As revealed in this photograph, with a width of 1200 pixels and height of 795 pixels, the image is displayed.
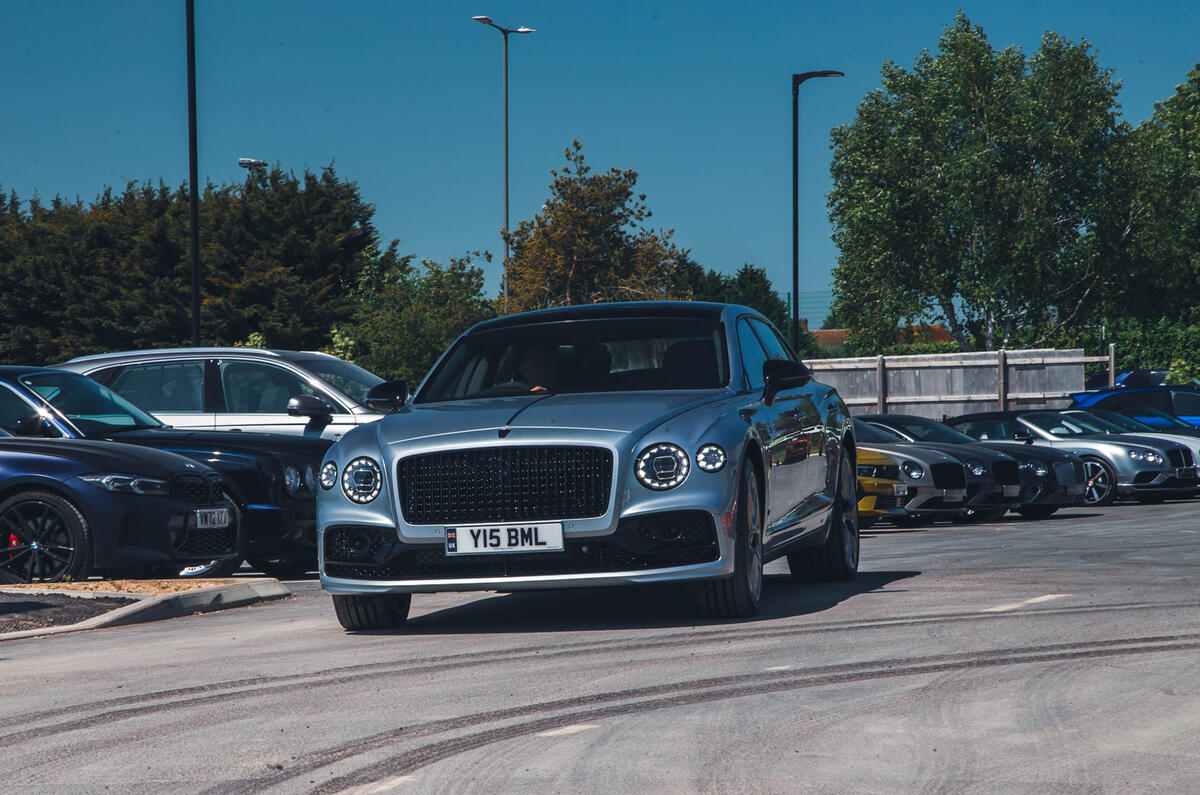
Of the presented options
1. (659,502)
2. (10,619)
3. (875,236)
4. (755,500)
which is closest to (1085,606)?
(755,500)

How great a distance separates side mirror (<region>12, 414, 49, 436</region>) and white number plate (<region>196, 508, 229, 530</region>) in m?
1.61

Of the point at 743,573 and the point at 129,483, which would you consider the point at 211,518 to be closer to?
the point at 129,483

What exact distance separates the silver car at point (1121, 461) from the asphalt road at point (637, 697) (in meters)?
12.9

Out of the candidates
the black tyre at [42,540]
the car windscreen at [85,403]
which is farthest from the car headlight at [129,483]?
the car windscreen at [85,403]

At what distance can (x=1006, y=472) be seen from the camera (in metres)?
18.6

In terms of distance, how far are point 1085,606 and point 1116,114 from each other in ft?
168

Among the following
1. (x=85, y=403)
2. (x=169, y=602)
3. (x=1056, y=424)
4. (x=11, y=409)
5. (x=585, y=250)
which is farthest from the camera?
(x=585, y=250)

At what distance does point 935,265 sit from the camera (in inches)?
2260

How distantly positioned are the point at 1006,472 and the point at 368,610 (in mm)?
12240

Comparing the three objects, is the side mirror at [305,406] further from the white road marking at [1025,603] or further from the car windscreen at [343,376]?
the white road marking at [1025,603]

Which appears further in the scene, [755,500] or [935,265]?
[935,265]

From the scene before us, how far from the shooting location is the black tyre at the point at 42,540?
10.4 m

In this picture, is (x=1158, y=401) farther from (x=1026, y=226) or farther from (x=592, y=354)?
(x=1026, y=226)

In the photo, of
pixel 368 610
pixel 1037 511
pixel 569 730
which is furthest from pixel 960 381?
pixel 569 730
